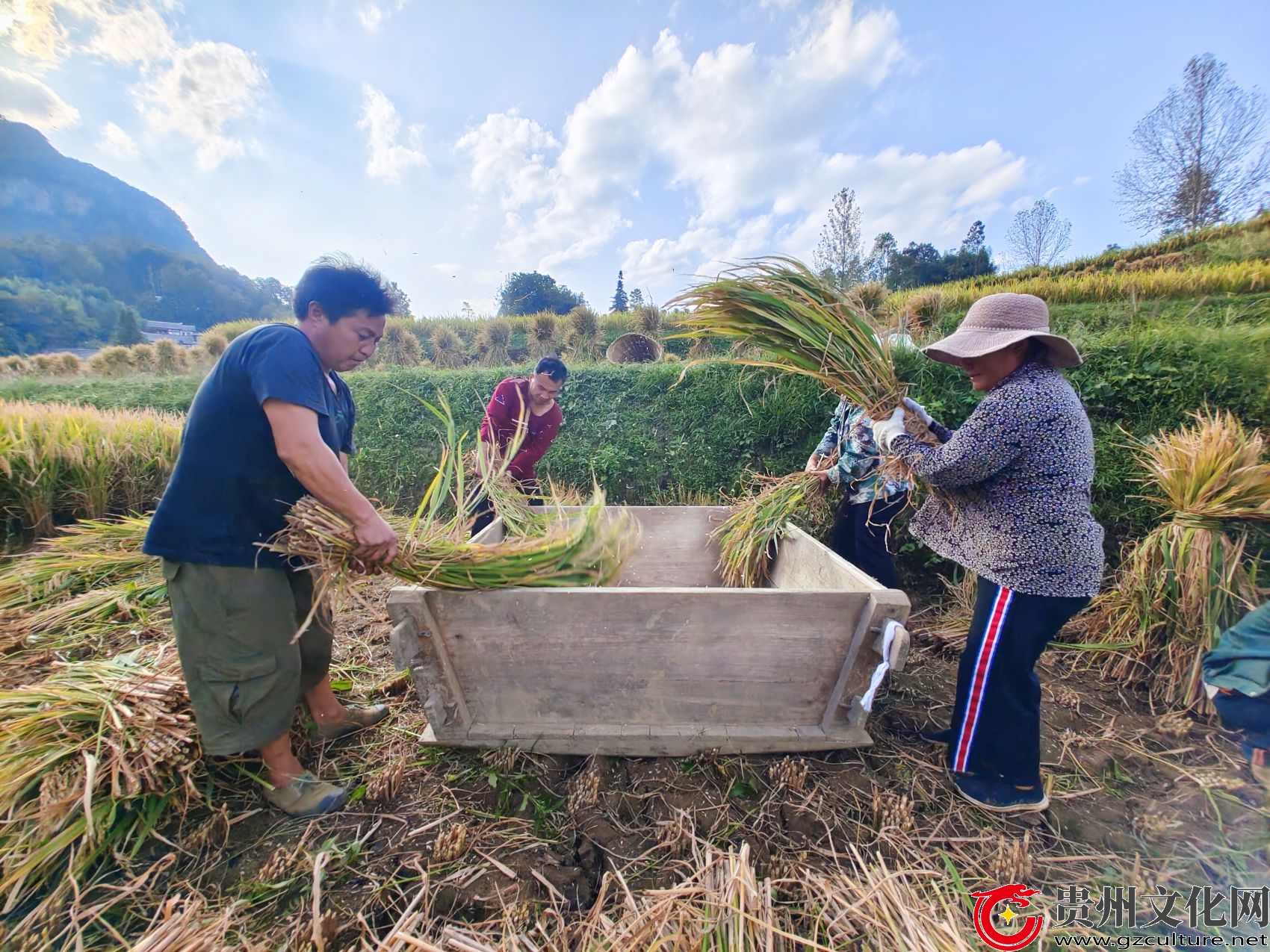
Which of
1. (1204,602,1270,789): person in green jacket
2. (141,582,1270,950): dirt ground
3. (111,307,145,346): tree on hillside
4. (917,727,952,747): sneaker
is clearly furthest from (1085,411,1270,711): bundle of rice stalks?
(111,307,145,346): tree on hillside

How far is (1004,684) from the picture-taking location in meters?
1.73

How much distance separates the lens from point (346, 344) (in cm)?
169

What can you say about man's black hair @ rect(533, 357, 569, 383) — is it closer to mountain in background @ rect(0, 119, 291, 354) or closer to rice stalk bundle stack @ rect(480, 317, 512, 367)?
rice stalk bundle stack @ rect(480, 317, 512, 367)

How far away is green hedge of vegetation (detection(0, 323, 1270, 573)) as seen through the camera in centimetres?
286

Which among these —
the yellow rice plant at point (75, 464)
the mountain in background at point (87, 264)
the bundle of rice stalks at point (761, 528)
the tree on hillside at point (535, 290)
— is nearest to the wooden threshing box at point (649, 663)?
the bundle of rice stalks at point (761, 528)

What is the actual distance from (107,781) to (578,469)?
4010 mm

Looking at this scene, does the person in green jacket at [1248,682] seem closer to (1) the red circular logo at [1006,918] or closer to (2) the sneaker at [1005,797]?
(2) the sneaker at [1005,797]

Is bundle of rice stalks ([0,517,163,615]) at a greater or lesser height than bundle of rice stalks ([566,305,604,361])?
lesser

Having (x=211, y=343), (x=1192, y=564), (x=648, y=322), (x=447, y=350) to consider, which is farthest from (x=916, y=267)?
(x=211, y=343)

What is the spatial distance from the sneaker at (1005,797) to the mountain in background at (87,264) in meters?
14.6

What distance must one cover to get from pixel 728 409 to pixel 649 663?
352 centimetres

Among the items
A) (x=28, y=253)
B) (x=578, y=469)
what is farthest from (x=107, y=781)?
(x=28, y=253)

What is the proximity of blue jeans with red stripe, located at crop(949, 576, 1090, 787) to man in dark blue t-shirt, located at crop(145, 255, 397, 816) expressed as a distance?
212 centimetres

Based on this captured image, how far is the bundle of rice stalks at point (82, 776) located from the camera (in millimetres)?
1394
